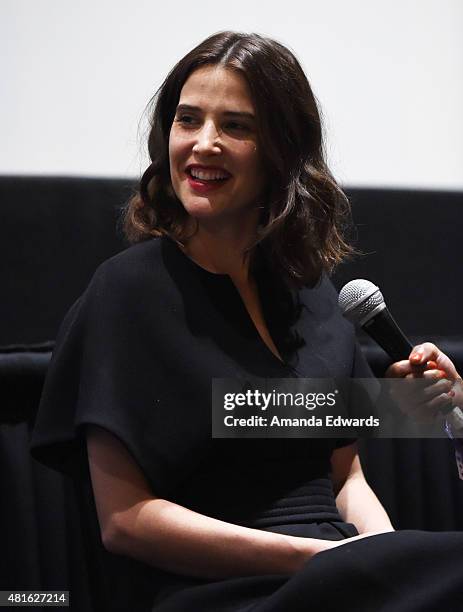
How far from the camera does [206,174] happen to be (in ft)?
4.23

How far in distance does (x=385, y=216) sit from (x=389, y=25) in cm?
39

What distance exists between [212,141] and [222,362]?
270 mm

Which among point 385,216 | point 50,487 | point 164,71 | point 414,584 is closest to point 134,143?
point 164,71

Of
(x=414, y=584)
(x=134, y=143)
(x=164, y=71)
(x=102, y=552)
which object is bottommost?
(x=414, y=584)

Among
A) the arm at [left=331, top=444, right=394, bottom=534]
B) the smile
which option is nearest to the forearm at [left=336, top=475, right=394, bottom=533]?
the arm at [left=331, top=444, right=394, bottom=534]

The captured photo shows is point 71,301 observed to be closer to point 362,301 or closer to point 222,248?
point 222,248

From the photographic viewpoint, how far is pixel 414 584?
3.49ft

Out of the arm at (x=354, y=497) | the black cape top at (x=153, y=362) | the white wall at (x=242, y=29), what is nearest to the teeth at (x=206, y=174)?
the black cape top at (x=153, y=362)

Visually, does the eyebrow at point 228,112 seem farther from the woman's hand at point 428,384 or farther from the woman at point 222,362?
the woman's hand at point 428,384

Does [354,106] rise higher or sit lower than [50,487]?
higher

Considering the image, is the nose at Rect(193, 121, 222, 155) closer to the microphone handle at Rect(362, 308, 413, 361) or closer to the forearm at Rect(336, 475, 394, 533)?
Answer: the microphone handle at Rect(362, 308, 413, 361)

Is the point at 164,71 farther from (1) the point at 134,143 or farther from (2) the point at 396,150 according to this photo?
(2) the point at 396,150

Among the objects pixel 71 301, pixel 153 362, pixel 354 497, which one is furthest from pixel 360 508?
pixel 71 301

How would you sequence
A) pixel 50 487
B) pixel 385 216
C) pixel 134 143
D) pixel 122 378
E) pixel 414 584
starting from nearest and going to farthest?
1. pixel 414 584
2. pixel 122 378
3. pixel 50 487
4. pixel 134 143
5. pixel 385 216
